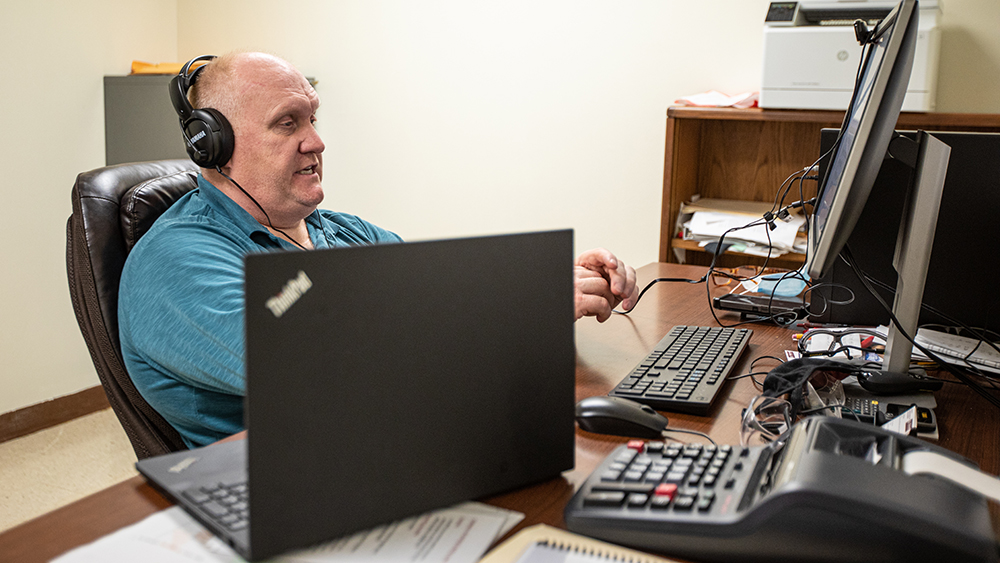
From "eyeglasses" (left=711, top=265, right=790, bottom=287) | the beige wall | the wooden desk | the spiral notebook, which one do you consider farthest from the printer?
the spiral notebook

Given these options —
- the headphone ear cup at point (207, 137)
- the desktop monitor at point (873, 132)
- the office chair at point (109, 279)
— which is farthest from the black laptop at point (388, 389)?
the headphone ear cup at point (207, 137)

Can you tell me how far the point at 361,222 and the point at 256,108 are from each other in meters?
0.45

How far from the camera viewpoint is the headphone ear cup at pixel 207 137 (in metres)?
1.42

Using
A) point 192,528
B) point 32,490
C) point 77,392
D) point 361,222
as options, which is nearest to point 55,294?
point 77,392

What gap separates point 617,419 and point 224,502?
416 millimetres

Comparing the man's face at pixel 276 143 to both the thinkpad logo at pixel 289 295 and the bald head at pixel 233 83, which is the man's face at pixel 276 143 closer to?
the bald head at pixel 233 83

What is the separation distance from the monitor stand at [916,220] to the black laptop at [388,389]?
545 millimetres

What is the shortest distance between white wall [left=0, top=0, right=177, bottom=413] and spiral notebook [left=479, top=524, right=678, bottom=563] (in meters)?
2.72

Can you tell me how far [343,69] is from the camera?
128 inches

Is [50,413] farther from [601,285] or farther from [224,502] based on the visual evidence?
[224,502]

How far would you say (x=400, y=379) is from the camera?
634 mm

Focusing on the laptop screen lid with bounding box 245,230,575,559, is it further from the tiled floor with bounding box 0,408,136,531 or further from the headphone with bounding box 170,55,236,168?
the tiled floor with bounding box 0,408,136,531

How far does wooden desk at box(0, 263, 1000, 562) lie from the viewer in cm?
66

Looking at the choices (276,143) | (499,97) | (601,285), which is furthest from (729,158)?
(276,143)
